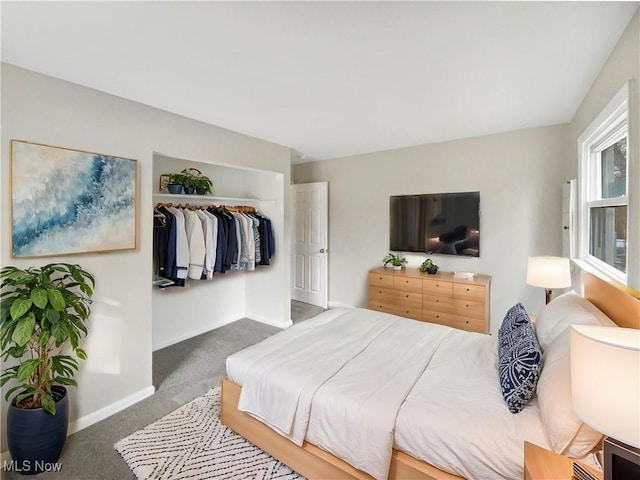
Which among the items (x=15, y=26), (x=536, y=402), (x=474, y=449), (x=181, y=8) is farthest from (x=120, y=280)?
(x=536, y=402)

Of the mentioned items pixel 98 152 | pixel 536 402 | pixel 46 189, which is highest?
pixel 98 152

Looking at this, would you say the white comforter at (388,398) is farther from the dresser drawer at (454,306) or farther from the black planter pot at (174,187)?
the black planter pot at (174,187)

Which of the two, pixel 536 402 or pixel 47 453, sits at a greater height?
pixel 536 402

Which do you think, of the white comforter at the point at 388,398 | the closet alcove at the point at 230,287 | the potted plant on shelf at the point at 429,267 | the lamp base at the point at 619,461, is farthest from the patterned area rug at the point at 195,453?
the potted plant on shelf at the point at 429,267

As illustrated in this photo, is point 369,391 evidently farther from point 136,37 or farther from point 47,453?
point 136,37

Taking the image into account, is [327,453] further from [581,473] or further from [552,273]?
[552,273]

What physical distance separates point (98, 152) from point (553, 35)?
112 inches

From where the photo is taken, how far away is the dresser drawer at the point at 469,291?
3119 millimetres

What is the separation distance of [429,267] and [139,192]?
10.1 feet

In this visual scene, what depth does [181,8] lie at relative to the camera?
1.32 metres

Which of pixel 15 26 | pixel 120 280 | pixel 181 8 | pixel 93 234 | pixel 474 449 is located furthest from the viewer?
pixel 120 280

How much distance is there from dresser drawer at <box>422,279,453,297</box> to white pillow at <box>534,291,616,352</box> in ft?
4.63

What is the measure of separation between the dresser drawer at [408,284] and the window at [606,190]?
1.48 m

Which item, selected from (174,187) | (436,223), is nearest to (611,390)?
(436,223)
